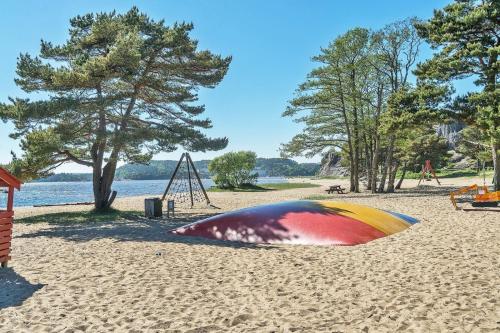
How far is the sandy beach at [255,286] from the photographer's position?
4961 mm

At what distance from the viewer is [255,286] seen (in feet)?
21.5

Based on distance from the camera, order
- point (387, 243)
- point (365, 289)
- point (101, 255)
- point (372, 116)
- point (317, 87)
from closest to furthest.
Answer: point (365, 289), point (101, 255), point (387, 243), point (317, 87), point (372, 116)

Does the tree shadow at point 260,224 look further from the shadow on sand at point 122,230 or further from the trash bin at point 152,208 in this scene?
the trash bin at point 152,208

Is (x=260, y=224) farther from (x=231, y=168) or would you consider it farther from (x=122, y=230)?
(x=231, y=168)

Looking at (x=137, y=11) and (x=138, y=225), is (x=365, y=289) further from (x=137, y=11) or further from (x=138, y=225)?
(x=137, y=11)

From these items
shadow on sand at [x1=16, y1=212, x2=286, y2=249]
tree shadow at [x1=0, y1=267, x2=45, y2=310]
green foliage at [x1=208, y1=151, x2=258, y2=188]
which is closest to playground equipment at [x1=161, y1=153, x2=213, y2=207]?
shadow on sand at [x1=16, y1=212, x2=286, y2=249]

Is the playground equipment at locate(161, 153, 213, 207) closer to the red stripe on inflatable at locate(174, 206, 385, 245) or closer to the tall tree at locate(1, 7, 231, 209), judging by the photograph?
the tall tree at locate(1, 7, 231, 209)

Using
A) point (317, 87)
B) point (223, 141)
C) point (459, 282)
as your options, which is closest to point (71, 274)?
point (459, 282)

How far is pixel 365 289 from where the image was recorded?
20.5 ft

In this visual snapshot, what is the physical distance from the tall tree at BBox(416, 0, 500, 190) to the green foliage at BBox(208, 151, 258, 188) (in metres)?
29.8

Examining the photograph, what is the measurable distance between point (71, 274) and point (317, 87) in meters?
25.0

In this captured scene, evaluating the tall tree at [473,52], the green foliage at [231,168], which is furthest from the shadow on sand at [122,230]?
the green foliage at [231,168]

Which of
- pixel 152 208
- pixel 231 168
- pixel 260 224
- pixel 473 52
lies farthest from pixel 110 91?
pixel 231 168

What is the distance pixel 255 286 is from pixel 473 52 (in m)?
18.8
